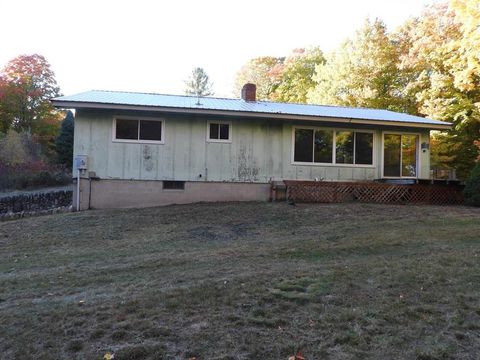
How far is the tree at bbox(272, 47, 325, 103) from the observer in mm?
30969

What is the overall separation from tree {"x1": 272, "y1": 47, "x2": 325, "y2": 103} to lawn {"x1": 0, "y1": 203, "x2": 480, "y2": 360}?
23547 mm

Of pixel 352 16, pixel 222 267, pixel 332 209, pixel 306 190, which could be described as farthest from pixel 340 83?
pixel 222 267

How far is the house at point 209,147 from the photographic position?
480 inches

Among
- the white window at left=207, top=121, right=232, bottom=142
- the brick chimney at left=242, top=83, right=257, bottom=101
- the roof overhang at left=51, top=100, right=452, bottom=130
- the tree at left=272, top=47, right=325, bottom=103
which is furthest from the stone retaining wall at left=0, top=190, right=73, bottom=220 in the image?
the tree at left=272, top=47, right=325, bottom=103

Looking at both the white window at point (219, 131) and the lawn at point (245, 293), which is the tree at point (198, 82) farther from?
the lawn at point (245, 293)

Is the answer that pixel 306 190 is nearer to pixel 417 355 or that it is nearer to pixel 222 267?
pixel 222 267

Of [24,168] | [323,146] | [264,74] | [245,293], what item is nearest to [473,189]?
[323,146]

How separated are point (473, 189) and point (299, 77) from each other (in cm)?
2134

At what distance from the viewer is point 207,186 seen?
12773 millimetres

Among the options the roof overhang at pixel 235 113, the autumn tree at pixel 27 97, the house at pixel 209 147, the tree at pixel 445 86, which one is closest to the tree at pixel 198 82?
the autumn tree at pixel 27 97

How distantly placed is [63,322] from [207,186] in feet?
30.3

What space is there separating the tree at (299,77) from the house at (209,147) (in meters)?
17.0

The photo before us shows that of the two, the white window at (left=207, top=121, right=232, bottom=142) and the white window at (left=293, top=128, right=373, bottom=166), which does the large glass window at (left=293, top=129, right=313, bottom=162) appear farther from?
the white window at (left=207, top=121, right=232, bottom=142)

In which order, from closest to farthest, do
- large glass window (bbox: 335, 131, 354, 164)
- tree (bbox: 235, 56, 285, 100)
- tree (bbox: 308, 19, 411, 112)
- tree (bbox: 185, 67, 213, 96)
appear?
1. large glass window (bbox: 335, 131, 354, 164)
2. tree (bbox: 308, 19, 411, 112)
3. tree (bbox: 235, 56, 285, 100)
4. tree (bbox: 185, 67, 213, 96)
